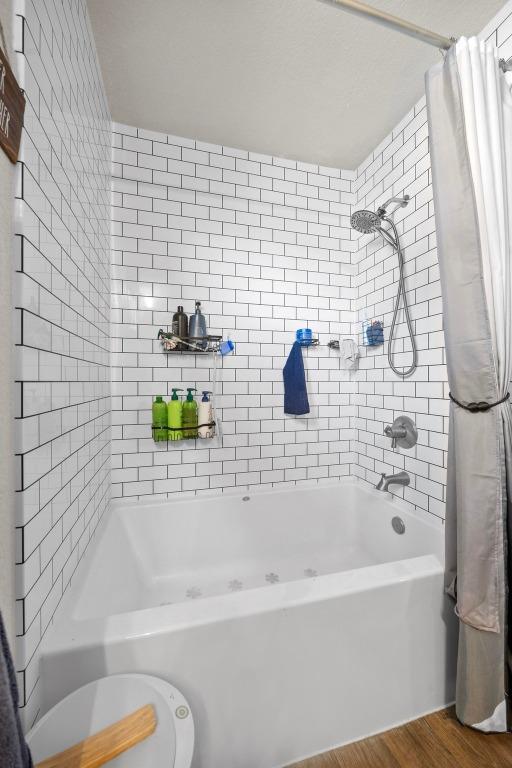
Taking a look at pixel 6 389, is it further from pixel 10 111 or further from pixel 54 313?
pixel 10 111

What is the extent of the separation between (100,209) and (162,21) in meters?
0.76

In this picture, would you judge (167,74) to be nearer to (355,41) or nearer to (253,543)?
(355,41)

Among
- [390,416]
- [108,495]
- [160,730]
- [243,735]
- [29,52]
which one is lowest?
[243,735]

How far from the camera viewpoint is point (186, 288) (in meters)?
1.88

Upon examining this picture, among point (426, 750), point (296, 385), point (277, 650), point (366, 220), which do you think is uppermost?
point (366, 220)

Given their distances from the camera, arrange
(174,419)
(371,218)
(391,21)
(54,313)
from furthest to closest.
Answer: (174,419) → (371,218) → (391,21) → (54,313)

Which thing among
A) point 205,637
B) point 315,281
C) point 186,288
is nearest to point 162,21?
point 186,288

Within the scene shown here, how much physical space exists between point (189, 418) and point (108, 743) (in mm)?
1272

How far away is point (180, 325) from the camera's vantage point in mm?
1777

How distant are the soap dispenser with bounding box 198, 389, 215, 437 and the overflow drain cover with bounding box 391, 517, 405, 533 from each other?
3.59ft

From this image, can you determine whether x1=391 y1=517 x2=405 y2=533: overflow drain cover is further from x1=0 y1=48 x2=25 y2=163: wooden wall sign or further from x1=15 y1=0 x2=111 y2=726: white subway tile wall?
x1=0 y1=48 x2=25 y2=163: wooden wall sign

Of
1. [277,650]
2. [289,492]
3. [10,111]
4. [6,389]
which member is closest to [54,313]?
[6,389]

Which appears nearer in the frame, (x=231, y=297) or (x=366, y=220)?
(x=366, y=220)

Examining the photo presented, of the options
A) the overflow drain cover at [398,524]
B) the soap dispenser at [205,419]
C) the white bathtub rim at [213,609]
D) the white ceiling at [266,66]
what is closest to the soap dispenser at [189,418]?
the soap dispenser at [205,419]
